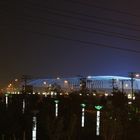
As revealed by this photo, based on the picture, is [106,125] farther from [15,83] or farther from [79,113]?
[15,83]

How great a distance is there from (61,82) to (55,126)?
133765 millimetres

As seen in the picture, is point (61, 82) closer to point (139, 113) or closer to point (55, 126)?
point (139, 113)

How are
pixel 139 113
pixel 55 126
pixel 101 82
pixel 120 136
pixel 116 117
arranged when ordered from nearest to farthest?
pixel 55 126
pixel 120 136
pixel 116 117
pixel 139 113
pixel 101 82

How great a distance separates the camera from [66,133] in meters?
31.6

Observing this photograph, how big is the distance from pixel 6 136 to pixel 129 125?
12998 millimetres

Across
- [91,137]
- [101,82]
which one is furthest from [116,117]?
[101,82]

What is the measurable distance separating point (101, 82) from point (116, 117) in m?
121

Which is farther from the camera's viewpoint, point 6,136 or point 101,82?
point 101,82

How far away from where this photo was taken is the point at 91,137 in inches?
1291

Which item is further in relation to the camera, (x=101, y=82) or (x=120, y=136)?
(x=101, y=82)

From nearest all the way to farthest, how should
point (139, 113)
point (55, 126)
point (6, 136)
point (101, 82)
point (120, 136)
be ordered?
point (6, 136) < point (55, 126) < point (120, 136) < point (139, 113) < point (101, 82)

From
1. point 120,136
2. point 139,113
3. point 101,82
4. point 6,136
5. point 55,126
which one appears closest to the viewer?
point 6,136

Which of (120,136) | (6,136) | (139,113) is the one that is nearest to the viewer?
(6,136)

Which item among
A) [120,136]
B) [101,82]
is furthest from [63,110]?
[101,82]
